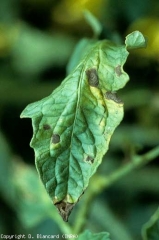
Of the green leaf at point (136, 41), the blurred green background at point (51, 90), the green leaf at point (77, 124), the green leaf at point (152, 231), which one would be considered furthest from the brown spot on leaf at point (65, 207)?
the blurred green background at point (51, 90)

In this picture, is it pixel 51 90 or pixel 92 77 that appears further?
pixel 51 90

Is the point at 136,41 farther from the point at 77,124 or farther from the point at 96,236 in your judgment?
the point at 96,236

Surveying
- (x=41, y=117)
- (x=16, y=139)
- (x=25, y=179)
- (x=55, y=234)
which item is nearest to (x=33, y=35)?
(x=16, y=139)

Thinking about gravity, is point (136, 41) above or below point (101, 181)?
above

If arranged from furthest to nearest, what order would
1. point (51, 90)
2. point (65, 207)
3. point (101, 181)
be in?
point (51, 90), point (101, 181), point (65, 207)

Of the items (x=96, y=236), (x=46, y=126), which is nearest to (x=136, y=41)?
(x=46, y=126)

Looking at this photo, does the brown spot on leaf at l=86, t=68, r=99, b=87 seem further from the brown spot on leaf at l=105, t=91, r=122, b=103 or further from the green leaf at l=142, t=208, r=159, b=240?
the green leaf at l=142, t=208, r=159, b=240

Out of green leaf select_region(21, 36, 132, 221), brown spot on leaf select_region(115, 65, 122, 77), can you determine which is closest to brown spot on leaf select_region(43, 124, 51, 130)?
green leaf select_region(21, 36, 132, 221)

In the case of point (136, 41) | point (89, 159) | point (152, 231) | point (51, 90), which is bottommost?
point (51, 90)
